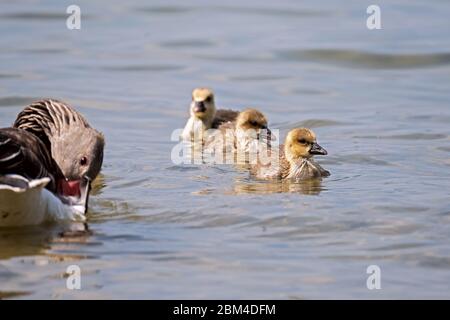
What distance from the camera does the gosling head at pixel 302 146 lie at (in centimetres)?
1078

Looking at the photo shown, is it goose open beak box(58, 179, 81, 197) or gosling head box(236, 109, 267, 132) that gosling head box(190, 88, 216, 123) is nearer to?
gosling head box(236, 109, 267, 132)

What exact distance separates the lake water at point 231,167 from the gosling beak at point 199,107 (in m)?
0.46

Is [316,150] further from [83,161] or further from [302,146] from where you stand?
[83,161]

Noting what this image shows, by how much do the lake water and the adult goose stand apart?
0.18 meters

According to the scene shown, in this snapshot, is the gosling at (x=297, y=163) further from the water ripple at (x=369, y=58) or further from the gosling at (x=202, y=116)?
the water ripple at (x=369, y=58)

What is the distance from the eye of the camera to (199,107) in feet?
41.6

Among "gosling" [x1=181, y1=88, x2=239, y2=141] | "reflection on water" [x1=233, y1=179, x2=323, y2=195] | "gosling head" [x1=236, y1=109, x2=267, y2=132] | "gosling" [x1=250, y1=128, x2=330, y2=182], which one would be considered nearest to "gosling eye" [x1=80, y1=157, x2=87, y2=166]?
"reflection on water" [x1=233, y1=179, x2=323, y2=195]

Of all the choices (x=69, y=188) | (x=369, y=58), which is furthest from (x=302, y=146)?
(x=369, y=58)

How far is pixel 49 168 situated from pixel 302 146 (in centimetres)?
Answer: 316

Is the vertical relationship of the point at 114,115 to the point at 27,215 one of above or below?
above

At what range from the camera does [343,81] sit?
15.2 metres

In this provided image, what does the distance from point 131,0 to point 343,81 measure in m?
5.90
